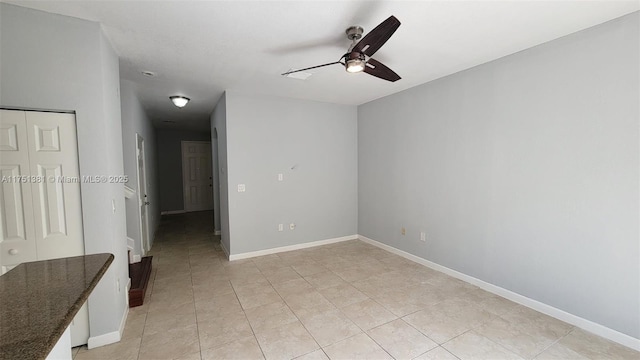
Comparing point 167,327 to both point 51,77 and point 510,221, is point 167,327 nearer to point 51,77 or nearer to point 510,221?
Result: point 51,77

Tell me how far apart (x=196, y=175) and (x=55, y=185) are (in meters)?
6.41

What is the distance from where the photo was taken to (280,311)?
2.71 metres

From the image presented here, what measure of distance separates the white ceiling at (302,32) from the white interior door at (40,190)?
0.84m

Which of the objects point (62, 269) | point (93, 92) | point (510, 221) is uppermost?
point (93, 92)

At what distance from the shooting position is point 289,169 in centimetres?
455

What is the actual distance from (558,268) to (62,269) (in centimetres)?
363

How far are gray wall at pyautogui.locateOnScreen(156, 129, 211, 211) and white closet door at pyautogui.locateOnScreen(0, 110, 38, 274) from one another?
6.18 metres

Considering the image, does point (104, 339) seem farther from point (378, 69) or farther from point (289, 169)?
point (378, 69)

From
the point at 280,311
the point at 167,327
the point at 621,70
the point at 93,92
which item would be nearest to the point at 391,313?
the point at 280,311

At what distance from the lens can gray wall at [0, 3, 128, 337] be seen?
1.89m

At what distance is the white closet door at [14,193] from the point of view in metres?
1.92

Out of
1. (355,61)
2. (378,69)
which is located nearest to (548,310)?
(378,69)

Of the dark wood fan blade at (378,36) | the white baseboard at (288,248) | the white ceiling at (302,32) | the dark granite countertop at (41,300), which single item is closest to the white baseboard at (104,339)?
the dark granite countertop at (41,300)

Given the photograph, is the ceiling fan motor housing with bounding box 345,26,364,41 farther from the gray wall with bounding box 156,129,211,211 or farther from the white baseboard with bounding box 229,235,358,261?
the gray wall with bounding box 156,129,211,211
